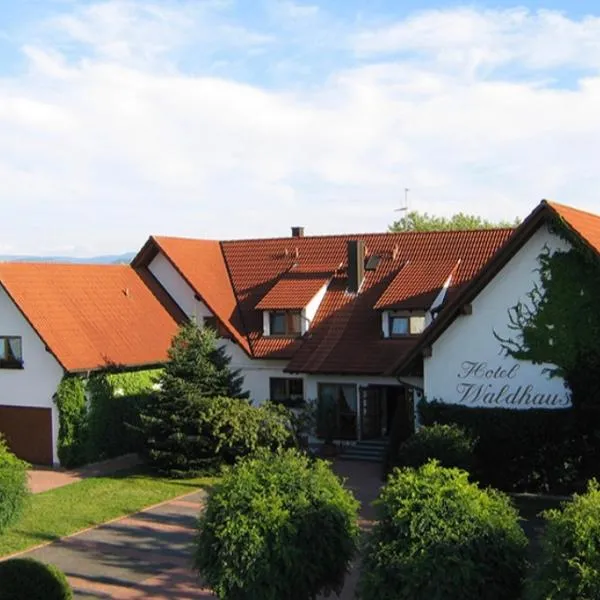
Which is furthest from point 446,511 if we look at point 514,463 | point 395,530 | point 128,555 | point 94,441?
point 94,441

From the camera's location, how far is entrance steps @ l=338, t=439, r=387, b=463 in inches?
1059

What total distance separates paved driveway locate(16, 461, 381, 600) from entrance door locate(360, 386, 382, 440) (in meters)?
5.37

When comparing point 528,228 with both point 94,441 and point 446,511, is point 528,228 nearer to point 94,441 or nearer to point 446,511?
point 446,511

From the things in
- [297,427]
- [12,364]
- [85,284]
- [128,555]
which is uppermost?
[85,284]

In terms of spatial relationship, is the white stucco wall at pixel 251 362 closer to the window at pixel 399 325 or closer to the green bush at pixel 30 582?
the window at pixel 399 325

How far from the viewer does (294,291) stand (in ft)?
99.0

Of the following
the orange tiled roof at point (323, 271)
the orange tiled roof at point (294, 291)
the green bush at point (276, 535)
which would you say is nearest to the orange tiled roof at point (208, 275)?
the orange tiled roof at point (323, 271)

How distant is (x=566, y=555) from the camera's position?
366 inches

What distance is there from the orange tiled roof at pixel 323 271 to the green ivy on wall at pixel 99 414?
4560 millimetres

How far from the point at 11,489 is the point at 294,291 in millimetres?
14999

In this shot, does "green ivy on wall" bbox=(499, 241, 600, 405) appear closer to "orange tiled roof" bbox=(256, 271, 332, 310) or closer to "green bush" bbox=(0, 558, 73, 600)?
"orange tiled roof" bbox=(256, 271, 332, 310)

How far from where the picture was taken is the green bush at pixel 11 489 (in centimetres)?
1692

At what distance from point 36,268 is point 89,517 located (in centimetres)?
1143

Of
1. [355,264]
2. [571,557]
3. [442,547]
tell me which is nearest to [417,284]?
[355,264]
